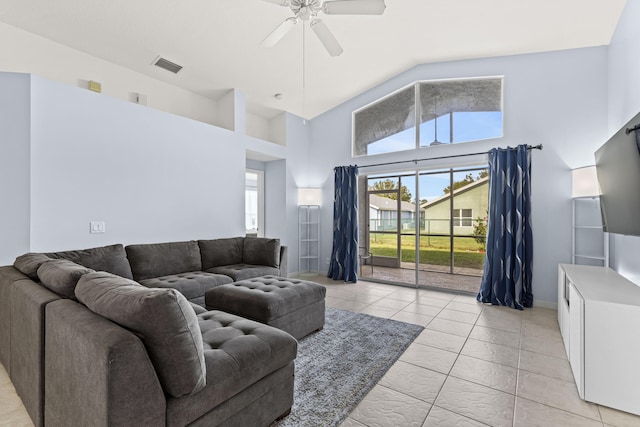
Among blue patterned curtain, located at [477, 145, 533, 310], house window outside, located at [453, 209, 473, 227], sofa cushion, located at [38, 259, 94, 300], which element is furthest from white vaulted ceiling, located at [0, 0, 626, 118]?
house window outside, located at [453, 209, 473, 227]

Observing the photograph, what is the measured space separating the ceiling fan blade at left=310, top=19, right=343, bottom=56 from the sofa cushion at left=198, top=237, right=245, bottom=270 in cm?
287

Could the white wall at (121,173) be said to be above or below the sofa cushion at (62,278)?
above

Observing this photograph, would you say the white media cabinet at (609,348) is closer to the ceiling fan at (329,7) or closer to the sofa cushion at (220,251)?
the ceiling fan at (329,7)

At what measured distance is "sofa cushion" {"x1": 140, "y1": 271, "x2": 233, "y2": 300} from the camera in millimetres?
3049

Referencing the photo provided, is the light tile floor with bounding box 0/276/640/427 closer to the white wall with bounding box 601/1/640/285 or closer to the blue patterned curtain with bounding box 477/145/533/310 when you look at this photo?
the blue patterned curtain with bounding box 477/145/533/310

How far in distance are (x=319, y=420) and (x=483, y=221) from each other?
18.2 ft

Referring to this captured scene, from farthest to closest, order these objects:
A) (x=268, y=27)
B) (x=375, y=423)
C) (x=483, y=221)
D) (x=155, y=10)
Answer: (x=483, y=221) < (x=268, y=27) < (x=155, y=10) < (x=375, y=423)

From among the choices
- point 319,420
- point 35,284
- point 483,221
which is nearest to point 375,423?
point 319,420

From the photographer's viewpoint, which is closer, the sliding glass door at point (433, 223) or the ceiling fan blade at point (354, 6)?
the ceiling fan blade at point (354, 6)

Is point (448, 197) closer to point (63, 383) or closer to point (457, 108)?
point (457, 108)

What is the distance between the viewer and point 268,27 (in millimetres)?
3340

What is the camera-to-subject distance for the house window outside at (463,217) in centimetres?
614

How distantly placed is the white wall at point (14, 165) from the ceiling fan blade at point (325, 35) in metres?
2.74

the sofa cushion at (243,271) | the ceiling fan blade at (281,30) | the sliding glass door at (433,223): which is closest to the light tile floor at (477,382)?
the sofa cushion at (243,271)
